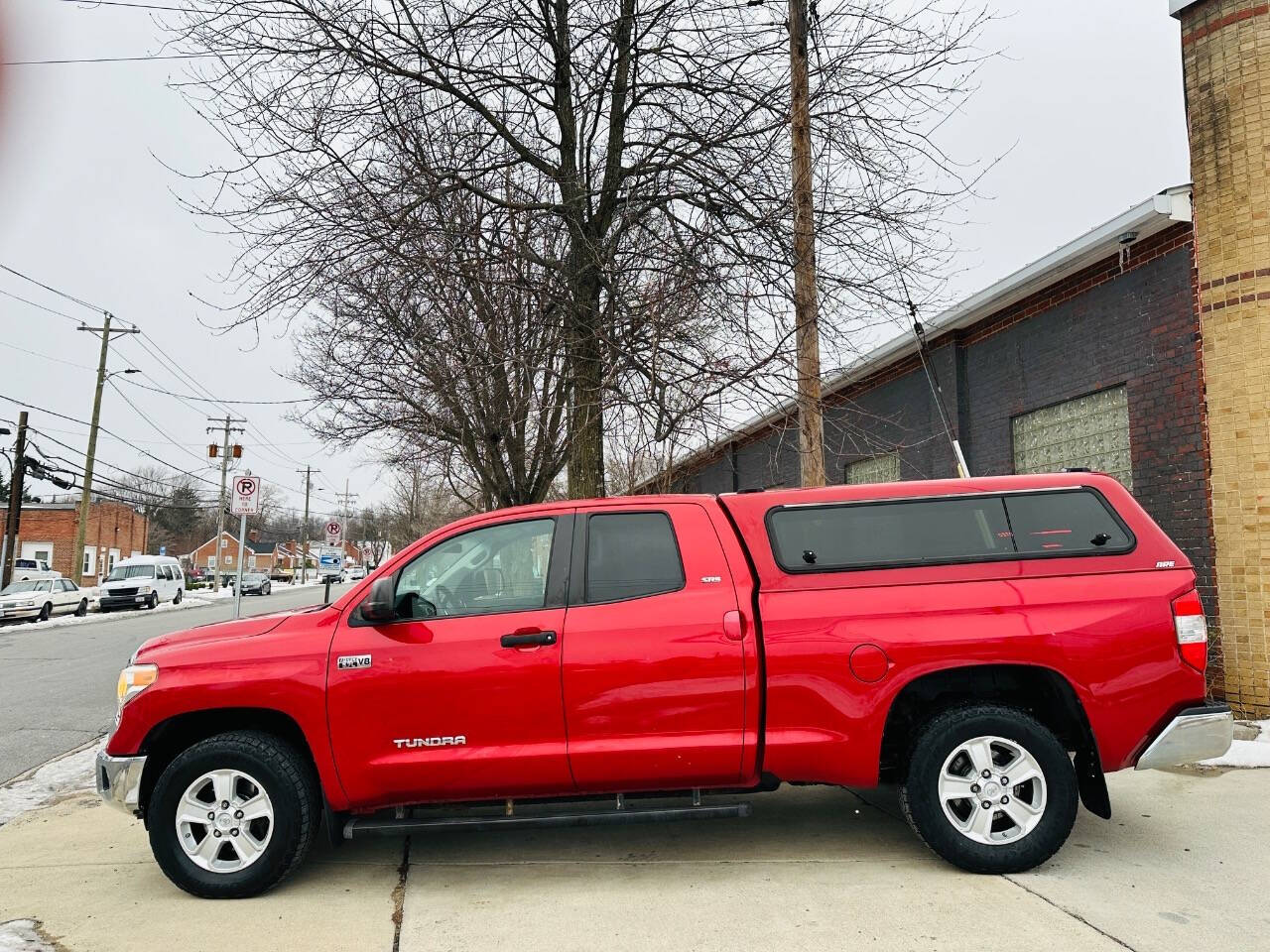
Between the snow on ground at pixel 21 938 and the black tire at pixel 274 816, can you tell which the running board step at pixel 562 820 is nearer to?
the black tire at pixel 274 816

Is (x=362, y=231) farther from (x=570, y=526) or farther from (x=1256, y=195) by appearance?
(x=1256, y=195)

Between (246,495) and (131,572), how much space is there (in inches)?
996

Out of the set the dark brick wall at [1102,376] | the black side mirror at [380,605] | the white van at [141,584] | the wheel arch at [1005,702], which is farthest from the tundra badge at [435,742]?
the white van at [141,584]

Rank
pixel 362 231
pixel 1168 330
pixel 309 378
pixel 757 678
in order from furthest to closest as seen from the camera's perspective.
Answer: pixel 309 378, pixel 1168 330, pixel 362 231, pixel 757 678

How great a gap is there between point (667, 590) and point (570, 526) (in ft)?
2.11

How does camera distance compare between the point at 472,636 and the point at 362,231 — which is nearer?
the point at 472,636

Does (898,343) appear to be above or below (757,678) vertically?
above

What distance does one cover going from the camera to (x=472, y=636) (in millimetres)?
4629

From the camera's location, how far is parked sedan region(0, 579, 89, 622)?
27.1 m

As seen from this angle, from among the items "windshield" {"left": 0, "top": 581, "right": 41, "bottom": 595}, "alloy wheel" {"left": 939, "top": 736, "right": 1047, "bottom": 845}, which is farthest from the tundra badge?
"windshield" {"left": 0, "top": 581, "right": 41, "bottom": 595}

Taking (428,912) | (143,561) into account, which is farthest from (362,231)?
(143,561)

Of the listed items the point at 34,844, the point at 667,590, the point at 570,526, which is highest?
the point at 570,526

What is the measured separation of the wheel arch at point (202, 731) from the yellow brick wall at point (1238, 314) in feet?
24.7

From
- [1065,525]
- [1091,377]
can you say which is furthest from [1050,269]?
[1065,525]
